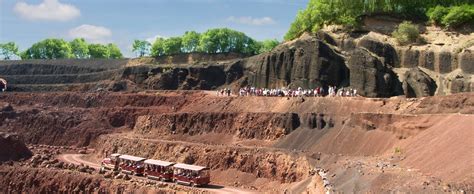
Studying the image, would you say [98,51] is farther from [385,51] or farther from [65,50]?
[385,51]

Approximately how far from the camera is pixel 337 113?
55250 mm

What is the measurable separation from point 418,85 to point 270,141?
713 inches

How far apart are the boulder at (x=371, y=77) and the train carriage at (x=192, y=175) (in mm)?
24258

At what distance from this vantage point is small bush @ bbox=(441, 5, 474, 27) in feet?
229

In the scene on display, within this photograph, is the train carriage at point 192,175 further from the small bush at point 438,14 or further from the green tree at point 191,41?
the green tree at point 191,41

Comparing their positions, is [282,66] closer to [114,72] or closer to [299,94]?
[299,94]

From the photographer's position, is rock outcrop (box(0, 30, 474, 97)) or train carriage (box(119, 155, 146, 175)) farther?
rock outcrop (box(0, 30, 474, 97))

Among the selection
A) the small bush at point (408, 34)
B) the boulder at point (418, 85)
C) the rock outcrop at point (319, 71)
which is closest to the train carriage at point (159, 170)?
the rock outcrop at point (319, 71)

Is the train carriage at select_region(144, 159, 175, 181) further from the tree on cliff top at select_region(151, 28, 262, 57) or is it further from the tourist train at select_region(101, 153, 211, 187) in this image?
the tree on cliff top at select_region(151, 28, 262, 57)

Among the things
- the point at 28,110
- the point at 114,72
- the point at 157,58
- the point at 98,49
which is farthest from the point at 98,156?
the point at 98,49

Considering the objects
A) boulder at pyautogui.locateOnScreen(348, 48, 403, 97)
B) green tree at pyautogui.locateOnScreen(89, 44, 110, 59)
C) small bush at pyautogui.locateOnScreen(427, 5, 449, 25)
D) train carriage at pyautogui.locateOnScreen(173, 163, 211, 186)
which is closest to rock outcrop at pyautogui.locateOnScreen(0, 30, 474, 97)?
boulder at pyautogui.locateOnScreen(348, 48, 403, 97)

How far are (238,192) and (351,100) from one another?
1834 cm

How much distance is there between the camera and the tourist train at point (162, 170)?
45.7 m

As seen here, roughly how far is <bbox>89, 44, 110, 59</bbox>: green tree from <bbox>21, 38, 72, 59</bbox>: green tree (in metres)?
8.27
